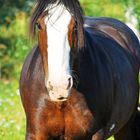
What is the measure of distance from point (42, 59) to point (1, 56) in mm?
11907

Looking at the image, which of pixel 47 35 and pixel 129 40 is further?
pixel 129 40

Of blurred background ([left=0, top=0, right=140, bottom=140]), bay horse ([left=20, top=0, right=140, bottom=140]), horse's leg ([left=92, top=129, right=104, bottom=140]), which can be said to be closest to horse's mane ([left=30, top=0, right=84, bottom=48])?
bay horse ([left=20, top=0, right=140, bottom=140])

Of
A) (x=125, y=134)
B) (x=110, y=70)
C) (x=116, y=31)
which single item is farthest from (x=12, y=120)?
(x=110, y=70)

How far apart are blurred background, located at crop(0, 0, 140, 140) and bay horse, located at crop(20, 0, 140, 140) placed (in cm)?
188

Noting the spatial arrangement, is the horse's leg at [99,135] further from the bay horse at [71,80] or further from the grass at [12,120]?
the grass at [12,120]

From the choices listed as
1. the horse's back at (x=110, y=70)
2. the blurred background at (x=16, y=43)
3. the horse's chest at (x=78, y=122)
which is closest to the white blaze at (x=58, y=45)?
the horse's back at (x=110, y=70)

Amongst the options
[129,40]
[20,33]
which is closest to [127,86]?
[129,40]

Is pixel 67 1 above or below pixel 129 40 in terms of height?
above

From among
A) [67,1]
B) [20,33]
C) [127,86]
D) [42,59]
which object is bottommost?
[20,33]

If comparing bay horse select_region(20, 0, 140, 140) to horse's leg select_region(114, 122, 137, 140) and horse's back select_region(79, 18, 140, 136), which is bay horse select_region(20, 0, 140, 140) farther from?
horse's leg select_region(114, 122, 137, 140)

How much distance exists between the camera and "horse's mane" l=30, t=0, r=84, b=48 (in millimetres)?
5195

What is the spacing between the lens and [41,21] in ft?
17.0

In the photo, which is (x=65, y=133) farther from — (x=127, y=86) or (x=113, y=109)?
(x=127, y=86)

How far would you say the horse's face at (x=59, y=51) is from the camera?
4879 millimetres
